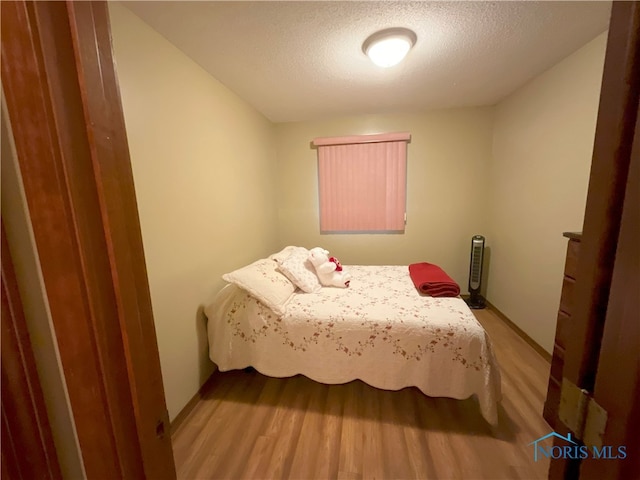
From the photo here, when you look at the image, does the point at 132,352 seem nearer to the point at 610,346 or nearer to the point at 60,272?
the point at 60,272

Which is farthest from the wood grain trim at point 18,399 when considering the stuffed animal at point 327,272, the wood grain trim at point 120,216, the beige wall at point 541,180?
the beige wall at point 541,180

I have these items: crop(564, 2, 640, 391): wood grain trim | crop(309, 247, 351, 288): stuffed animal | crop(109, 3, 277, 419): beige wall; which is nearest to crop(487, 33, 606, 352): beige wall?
crop(309, 247, 351, 288): stuffed animal

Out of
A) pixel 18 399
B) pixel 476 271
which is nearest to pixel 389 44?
pixel 18 399

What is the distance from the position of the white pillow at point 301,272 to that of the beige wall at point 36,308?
148cm

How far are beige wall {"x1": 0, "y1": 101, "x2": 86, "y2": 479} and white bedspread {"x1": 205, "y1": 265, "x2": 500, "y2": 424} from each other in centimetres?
115

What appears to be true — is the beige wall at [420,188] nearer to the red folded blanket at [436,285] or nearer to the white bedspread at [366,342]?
the red folded blanket at [436,285]

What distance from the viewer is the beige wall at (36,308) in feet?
1.41

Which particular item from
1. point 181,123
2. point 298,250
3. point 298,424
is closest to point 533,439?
point 298,424

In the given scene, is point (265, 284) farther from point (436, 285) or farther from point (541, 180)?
point (541, 180)

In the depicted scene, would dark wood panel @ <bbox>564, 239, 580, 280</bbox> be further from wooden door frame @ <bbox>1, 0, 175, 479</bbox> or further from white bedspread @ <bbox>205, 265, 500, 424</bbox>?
wooden door frame @ <bbox>1, 0, 175, 479</bbox>

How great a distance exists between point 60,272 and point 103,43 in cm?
43

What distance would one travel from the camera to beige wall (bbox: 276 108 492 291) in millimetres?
2871

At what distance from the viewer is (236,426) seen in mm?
1510

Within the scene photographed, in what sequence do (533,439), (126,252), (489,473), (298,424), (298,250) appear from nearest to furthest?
(126,252)
(489,473)
(533,439)
(298,424)
(298,250)
